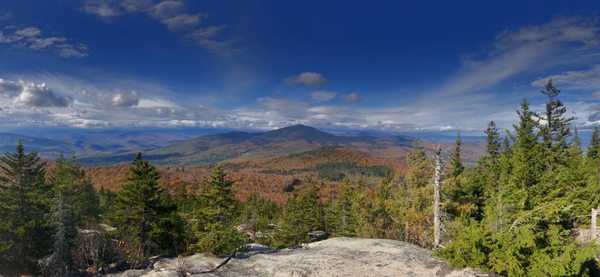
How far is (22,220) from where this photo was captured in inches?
1071

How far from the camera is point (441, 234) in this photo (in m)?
25.3

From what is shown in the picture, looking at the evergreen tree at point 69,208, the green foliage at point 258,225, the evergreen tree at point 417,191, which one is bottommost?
the green foliage at point 258,225

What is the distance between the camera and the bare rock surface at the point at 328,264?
2003 centimetres

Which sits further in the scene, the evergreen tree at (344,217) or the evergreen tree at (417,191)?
the evergreen tree at (344,217)

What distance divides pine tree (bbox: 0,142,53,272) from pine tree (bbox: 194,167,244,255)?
43.1 ft

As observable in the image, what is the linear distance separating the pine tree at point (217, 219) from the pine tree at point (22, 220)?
13.1 m

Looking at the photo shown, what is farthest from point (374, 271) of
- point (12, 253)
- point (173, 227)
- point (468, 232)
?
point (12, 253)

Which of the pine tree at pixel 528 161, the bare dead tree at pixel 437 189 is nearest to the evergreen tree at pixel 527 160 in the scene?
the pine tree at pixel 528 161

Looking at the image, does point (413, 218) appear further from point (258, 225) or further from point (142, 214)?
point (258, 225)

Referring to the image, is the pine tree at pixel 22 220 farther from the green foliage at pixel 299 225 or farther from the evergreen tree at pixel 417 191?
the green foliage at pixel 299 225

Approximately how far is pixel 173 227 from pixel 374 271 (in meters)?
19.1

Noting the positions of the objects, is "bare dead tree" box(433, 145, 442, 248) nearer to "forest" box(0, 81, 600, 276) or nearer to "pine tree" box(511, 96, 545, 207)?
"forest" box(0, 81, 600, 276)

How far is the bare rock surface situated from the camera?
20031mm

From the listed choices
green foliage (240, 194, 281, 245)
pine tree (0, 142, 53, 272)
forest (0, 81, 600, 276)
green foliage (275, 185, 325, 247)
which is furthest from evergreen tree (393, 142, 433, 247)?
green foliage (240, 194, 281, 245)
